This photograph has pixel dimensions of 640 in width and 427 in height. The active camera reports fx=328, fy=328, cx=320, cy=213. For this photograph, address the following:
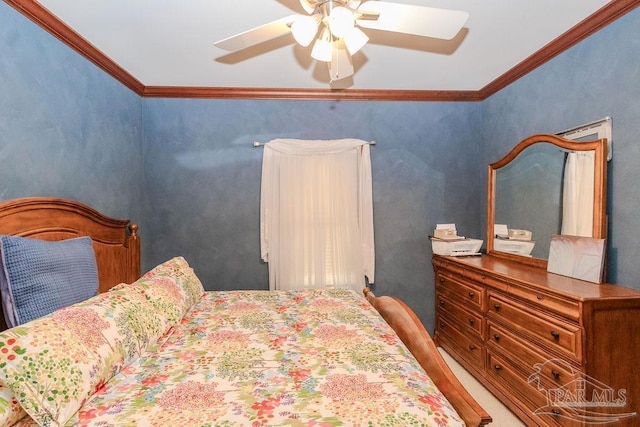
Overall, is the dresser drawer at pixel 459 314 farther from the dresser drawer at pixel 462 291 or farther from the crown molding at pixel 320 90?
the crown molding at pixel 320 90

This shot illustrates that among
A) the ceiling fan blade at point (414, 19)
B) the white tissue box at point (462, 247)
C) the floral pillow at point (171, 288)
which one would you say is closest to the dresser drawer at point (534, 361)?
the white tissue box at point (462, 247)

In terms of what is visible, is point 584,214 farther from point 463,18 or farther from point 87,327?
point 87,327

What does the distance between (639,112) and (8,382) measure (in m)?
3.07

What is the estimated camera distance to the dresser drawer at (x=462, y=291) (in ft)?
8.41

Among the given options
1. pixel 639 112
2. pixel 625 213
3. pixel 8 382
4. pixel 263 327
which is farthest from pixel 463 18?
pixel 8 382

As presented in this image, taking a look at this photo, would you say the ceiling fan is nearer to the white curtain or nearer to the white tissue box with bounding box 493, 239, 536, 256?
the white curtain

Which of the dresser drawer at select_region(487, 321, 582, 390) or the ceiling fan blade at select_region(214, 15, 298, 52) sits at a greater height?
the ceiling fan blade at select_region(214, 15, 298, 52)

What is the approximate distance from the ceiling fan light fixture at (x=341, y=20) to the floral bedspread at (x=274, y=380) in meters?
1.46

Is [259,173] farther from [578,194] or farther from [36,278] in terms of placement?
[578,194]

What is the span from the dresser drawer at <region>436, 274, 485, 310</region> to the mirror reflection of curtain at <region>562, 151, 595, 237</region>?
75 cm

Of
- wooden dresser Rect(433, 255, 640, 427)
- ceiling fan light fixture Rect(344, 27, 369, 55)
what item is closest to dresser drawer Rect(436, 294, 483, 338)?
wooden dresser Rect(433, 255, 640, 427)

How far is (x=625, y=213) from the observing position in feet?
6.32

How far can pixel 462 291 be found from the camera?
2.80 metres

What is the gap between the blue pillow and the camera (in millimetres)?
1392
